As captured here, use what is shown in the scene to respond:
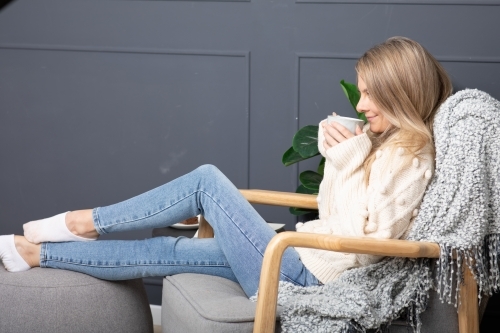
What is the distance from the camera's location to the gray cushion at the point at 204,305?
174cm

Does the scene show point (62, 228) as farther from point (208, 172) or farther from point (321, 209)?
point (321, 209)

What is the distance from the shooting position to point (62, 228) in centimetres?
205

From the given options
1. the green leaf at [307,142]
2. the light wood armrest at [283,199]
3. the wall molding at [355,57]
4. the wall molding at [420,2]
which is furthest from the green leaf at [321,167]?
the wall molding at [420,2]

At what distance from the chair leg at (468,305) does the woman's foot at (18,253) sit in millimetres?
1110

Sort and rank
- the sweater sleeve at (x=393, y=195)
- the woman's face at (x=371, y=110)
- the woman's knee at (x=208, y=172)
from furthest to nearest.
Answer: the woman's knee at (x=208, y=172)
the woman's face at (x=371, y=110)
the sweater sleeve at (x=393, y=195)

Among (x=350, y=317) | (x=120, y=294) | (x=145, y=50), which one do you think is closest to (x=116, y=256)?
(x=120, y=294)

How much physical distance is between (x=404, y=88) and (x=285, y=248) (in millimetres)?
526

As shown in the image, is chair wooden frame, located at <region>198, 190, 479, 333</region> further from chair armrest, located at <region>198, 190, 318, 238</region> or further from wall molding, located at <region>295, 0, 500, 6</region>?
wall molding, located at <region>295, 0, 500, 6</region>

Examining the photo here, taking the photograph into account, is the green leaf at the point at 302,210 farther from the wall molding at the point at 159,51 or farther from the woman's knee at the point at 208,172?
the woman's knee at the point at 208,172

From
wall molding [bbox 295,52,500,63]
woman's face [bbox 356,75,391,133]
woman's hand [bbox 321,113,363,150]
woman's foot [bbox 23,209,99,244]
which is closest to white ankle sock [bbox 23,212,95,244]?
woman's foot [bbox 23,209,99,244]

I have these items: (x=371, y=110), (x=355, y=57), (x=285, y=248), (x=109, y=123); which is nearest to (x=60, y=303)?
(x=285, y=248)

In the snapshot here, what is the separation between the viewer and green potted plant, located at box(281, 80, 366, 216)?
2.44 metres

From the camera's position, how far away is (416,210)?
6.13 feet

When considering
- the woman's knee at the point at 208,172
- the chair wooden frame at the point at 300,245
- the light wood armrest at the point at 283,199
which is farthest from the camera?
the light wood armrest at the point at 283,199
